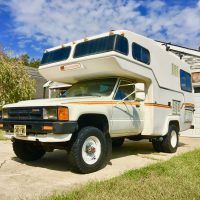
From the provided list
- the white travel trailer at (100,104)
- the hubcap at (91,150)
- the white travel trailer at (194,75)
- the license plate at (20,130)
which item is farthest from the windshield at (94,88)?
the white travel trailer at (194,75)

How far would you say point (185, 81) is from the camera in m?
11.2

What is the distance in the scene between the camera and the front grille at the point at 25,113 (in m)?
6.57

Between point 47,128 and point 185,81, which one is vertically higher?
point 185,81

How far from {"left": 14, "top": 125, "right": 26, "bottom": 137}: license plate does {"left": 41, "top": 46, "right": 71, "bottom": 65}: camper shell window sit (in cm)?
235

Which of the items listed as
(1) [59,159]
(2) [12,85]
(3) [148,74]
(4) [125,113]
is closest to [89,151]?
(4) [125,113]

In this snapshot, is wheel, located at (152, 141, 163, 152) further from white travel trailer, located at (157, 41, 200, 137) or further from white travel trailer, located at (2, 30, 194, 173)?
white travel trailer, located at (157, 41, 200, 137)

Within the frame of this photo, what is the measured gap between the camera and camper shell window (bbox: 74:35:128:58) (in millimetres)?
7470

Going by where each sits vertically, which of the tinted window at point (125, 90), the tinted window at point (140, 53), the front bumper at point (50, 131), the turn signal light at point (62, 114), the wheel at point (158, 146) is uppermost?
the tinted window at point (140, 53)

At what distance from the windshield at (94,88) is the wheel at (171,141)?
8.99 feet

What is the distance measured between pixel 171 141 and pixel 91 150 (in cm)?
387

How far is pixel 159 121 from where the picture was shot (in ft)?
30.0

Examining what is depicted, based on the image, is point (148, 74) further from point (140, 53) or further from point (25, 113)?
point (25, 113)

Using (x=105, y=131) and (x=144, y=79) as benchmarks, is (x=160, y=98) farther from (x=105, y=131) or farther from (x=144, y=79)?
(x=105, y=131)

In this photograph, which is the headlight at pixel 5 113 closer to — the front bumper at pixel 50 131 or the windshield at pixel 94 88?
the front bumper at pixel 50 131
